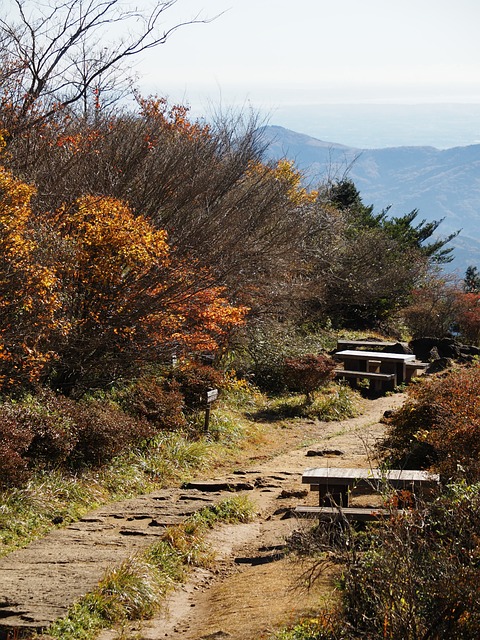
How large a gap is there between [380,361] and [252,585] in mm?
14191

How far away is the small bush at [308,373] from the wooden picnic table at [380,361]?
2.39m

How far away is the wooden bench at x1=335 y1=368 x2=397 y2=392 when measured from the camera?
1997 cm

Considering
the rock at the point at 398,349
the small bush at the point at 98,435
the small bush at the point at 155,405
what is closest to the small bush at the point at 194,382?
the small bush at the point at 155,405

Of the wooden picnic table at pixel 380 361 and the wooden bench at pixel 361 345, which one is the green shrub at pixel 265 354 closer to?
the wooden picnic table at pixel 380 361

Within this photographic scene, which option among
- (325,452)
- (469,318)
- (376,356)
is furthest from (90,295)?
(469,318)

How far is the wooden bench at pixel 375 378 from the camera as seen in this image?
20.0m

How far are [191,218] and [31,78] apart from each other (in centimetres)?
435

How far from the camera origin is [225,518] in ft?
31.0

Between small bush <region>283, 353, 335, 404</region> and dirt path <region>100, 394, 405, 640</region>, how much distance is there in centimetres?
527

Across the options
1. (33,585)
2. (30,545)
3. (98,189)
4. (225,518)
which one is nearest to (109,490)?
(225,518)

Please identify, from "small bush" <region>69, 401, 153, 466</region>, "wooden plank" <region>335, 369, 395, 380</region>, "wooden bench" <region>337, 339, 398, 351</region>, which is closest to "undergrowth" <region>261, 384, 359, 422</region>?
"wooden plank" <region>335, 369, 395, 380</region>

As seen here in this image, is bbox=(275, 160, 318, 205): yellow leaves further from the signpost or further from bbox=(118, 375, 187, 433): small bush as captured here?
bbox=(118, 375, 187, 433): small bush

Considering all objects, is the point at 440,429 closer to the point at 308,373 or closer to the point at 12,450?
the point at 12,450

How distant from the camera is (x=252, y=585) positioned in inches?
278
